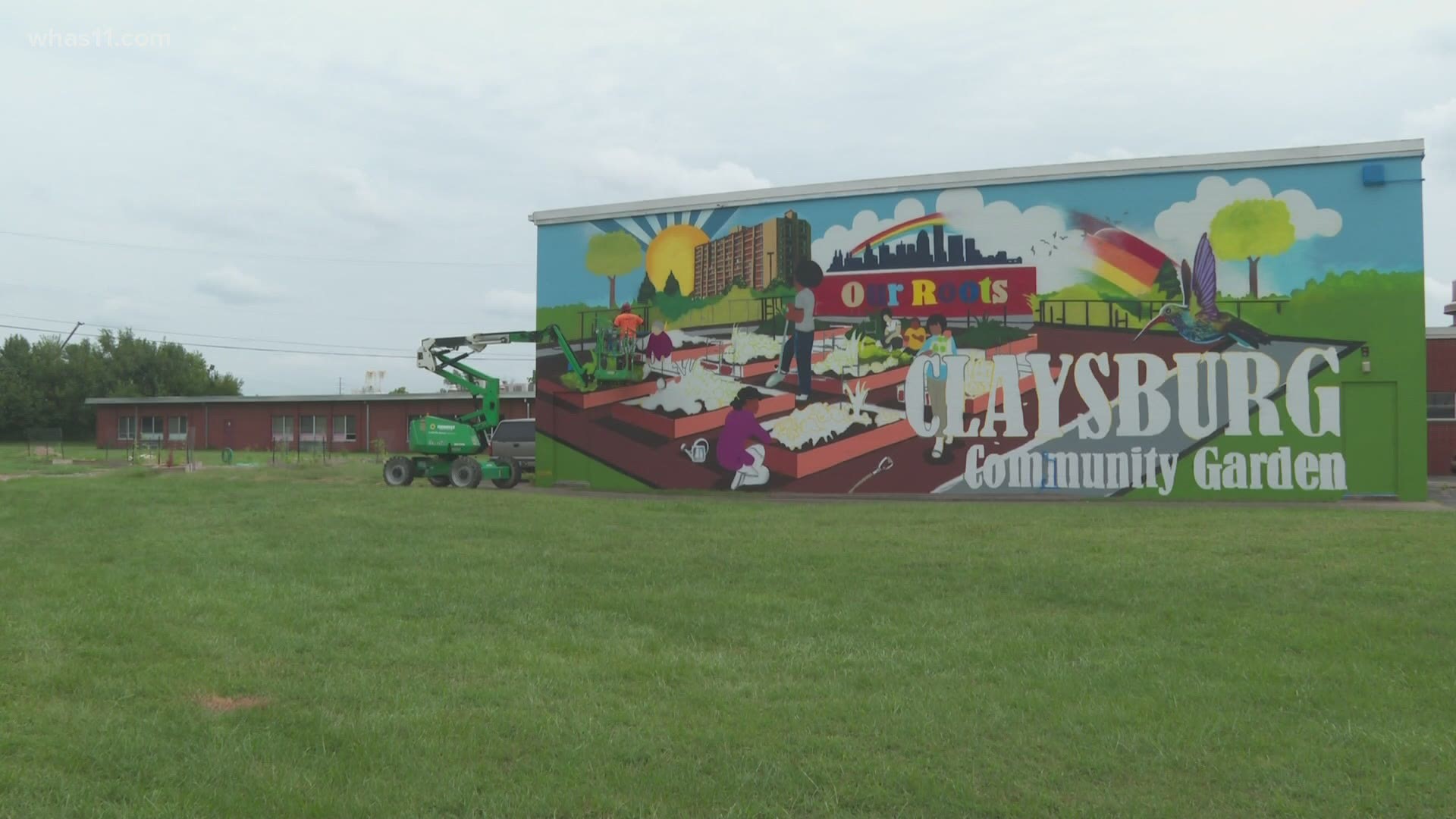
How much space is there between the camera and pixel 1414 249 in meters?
21.7

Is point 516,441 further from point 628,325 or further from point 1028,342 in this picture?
point 1028,342

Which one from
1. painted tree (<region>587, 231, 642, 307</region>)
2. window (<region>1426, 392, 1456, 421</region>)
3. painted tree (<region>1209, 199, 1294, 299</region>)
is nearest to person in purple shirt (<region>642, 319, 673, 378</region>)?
painted tree (<region>587, 231, 642, 307</region>)

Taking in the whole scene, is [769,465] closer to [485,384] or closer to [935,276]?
[935,276]

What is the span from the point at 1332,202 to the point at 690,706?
21.0 m

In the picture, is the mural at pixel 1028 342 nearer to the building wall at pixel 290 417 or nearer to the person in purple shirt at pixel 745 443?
the person in purple shirt at pixel 745 443

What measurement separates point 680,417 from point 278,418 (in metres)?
39.1

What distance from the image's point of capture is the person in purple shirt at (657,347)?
1050 inches

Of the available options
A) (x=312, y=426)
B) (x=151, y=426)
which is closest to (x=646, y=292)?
(x=312, y=426)

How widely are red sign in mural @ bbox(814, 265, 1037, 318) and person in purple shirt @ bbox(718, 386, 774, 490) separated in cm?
279

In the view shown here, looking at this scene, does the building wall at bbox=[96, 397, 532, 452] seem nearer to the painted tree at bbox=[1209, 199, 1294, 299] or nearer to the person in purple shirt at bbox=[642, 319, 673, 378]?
the person in purple shirt at bbox=[642, 319, 673, 378]

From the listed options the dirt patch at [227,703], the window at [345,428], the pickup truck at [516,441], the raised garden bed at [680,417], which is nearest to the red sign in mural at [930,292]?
the raised garden bed at [680,417]

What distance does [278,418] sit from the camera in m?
58.0

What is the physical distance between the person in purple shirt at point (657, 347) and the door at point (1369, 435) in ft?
48.5

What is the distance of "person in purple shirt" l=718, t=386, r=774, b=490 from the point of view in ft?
84.4
